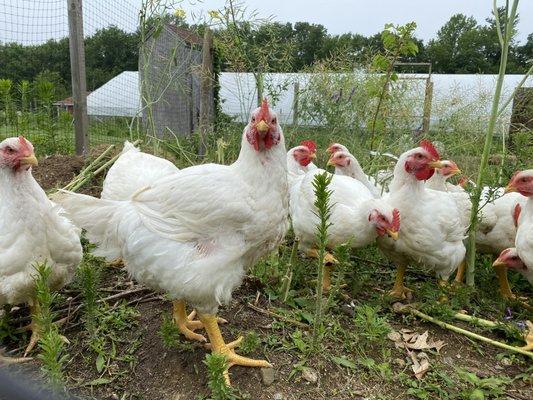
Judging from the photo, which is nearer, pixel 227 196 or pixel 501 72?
pixel 227 196

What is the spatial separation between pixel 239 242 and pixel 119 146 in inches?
144

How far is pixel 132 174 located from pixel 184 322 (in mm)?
1370

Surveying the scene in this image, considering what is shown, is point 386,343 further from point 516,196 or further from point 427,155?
point 516,196

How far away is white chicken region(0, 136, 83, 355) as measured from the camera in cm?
225

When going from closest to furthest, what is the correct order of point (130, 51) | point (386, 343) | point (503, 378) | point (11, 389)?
point (11, 389), point (503, 378), point (386, 343), point (130, 51)

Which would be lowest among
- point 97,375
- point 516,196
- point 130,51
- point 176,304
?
point 97,375

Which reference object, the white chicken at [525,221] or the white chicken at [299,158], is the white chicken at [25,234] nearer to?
the white chicken at [299,158]

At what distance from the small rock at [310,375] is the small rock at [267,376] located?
0.16 m

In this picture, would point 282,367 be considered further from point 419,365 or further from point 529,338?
point 529,338

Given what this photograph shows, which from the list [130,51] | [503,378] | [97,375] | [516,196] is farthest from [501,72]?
[130,51]

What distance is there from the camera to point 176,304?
252cm

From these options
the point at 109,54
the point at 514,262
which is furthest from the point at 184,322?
the point at 109,54

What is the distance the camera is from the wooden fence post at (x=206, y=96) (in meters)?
4.99

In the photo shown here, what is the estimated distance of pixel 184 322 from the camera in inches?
98.3
